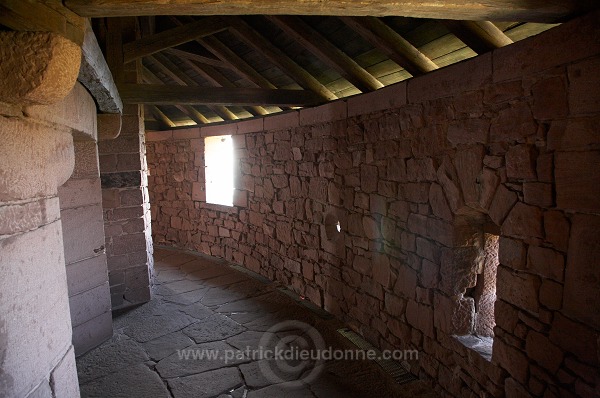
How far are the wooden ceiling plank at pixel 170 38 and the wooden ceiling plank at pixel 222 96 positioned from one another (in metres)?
0.57

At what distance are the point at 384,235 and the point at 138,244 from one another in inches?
133

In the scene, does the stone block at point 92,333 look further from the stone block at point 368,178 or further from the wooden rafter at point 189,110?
the wooden rafter at point 189,110

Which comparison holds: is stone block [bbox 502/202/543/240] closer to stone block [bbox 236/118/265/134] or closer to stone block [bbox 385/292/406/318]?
stone block [bbox 385/292/406/318]

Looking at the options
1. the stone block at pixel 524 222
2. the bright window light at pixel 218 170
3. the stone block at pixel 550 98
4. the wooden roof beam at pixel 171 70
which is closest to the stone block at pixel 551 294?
the stone block at pixel 524 222

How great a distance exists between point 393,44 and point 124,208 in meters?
3.95

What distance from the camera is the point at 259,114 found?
583cm

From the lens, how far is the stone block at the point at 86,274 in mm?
3639

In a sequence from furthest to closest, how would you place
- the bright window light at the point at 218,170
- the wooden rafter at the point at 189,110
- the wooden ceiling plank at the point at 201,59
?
1. the bright window light at the point at 218,170
2. the wooden rafter at the point at 189,110
3. the wooden ceiling plank at the point at 201,59

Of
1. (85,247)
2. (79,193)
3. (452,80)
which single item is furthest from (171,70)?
(452,80)

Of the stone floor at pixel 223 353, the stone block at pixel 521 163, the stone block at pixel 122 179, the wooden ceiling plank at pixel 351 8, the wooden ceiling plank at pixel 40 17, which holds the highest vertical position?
the wooden ceiling plank at pixel 351 8

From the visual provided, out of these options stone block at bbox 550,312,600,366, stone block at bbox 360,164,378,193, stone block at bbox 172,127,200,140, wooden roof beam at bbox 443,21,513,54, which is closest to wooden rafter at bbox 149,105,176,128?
stone block at bbox 172,127,200,140

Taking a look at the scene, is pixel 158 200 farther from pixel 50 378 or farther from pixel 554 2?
pixel 554 2

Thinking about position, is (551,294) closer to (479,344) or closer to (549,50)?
(479,344)

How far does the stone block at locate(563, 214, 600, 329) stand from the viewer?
5.88 feet
